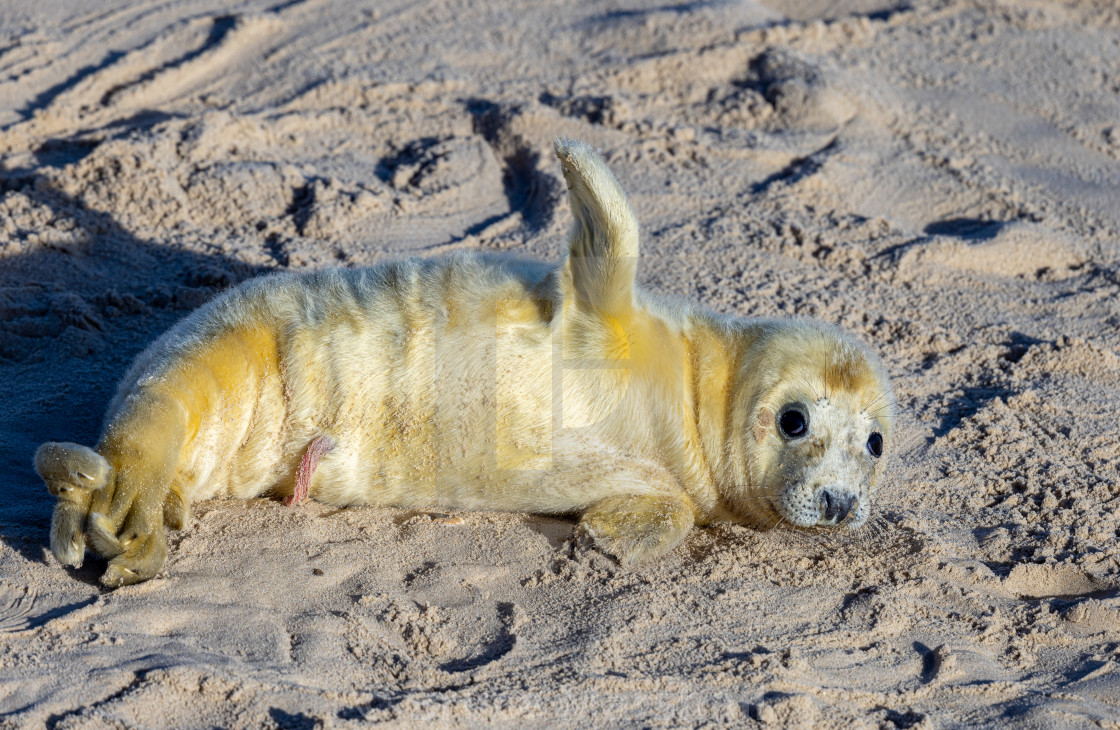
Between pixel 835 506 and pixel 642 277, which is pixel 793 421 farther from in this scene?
pixel 642 277

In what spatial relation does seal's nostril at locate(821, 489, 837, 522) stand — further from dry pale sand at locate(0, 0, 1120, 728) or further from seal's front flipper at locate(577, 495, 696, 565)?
seal's front flipper at locate(577, 495, 696, 565)

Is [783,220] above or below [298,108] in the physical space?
below

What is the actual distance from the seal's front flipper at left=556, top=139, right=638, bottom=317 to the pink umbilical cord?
44.3 inches

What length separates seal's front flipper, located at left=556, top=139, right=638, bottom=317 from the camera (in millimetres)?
3916

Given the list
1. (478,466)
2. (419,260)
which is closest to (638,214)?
(419,260)

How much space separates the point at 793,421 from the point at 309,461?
1887 mm

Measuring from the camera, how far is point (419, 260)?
426 centimetres

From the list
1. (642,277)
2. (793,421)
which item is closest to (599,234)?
(793,421)

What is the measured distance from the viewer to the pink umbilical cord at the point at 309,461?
3.96 m

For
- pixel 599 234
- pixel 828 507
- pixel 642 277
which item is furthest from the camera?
pixel 642 277

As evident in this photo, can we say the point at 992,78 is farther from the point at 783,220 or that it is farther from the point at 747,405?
the point at 747,405

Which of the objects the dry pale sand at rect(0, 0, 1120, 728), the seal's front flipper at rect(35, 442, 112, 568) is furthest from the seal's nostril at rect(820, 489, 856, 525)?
the seal's front flipper at rect(35, 442, 112, 568)

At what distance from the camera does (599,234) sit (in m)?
3.96

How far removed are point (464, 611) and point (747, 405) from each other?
1430 mm
